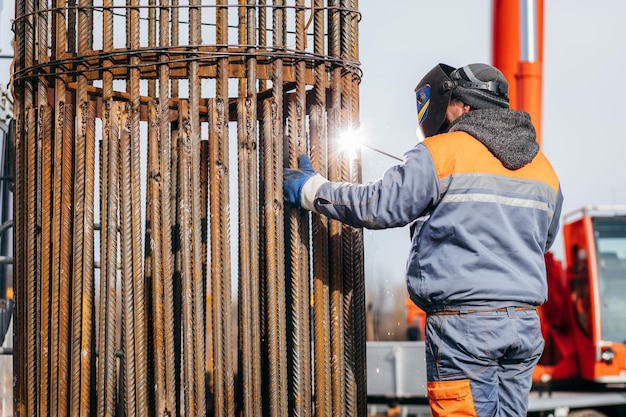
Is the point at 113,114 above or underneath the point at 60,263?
above

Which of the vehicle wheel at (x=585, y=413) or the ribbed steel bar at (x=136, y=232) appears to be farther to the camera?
the vehicle wheel at (x=585, y=413)

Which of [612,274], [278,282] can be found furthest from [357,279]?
[612,274]

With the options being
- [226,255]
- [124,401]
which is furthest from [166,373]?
[226,255]

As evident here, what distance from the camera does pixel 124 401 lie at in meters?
4.11

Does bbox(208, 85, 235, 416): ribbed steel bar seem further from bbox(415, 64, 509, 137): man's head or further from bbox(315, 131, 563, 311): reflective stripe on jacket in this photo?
bbox(415, 64, 509, 137): man's head

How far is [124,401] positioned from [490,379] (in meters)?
1.81

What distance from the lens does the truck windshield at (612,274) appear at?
392 inches

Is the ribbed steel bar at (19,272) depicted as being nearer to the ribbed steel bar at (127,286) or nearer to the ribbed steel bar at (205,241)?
the ribbed steel bar at (127,286)

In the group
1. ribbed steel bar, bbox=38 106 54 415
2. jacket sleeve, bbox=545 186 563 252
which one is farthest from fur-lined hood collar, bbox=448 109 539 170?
ribbed steel bar, bbox=38 106 54 415

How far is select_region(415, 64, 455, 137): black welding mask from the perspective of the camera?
4.02m

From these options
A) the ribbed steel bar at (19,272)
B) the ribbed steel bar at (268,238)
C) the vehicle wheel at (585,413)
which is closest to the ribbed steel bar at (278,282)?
the ribbed steel bar at (268,238)

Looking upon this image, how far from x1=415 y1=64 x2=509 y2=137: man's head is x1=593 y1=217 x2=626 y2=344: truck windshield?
6685 mm

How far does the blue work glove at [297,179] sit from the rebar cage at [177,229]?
6 centimetres

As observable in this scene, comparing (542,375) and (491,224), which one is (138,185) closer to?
(491,224)
